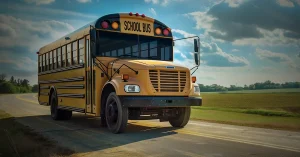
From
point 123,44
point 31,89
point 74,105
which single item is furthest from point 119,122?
point 31,89

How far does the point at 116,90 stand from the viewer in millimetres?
8328

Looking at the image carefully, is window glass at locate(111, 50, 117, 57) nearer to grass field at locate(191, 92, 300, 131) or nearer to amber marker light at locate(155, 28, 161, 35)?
amber marker light at locate(155, 28, 161, 35)

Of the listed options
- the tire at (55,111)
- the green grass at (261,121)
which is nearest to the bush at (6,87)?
the tire at (55,111)

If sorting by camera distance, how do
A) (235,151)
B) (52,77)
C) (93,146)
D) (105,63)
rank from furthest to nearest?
(52,77) → (105,63) → (93,146) → (235,151)

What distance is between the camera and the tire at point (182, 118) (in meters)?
9.68

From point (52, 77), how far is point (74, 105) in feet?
10.4

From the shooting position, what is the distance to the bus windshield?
937 centimetres

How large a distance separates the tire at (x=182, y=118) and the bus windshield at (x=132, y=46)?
175cm

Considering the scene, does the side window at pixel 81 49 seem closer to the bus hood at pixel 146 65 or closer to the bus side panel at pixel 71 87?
the bus side panel at pixel 71 87

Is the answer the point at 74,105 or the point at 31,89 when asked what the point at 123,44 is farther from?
the point at 31,89

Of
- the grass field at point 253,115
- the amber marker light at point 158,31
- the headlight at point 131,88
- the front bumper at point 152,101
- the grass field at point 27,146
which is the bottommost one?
the grass field at point 253,115

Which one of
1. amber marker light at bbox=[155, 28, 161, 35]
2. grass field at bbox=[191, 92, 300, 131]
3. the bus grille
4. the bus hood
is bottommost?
grass field at bbox=[191, 92, 300, 131]

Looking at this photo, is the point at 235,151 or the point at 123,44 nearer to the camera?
the point at 235,151

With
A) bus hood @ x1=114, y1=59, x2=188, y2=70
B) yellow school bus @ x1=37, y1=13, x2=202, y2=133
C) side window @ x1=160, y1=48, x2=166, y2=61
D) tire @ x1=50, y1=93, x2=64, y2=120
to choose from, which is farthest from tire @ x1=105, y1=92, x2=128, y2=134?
tire @ x1=50, y1=93, x2=64, y2=120
